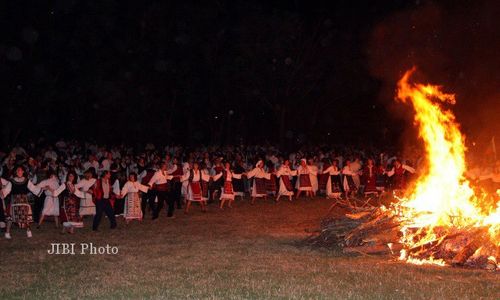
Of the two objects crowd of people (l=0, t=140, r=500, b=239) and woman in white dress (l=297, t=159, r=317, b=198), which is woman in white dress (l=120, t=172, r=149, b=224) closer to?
crowd of people (l=0, t=140, r=500, b=239)

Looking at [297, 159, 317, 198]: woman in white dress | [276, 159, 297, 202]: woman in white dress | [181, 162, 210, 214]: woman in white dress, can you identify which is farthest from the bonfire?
[297, 159, 317, 198]: woman in white dress

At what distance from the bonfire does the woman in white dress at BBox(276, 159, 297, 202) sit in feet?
24.1

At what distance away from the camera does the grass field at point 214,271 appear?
8.42 meters

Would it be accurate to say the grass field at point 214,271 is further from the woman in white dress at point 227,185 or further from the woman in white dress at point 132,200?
the woman in white dress at point 227,185

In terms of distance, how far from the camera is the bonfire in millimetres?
10367

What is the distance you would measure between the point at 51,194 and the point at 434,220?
824 cm

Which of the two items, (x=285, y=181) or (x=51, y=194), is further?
(x=285, y=181)

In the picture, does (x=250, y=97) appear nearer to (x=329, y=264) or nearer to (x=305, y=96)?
(x=305, y=96)

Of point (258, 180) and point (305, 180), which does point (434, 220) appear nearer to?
point (258, 180)

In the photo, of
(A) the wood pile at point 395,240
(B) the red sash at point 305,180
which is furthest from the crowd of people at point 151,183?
(A) the wood pile at point 395,240

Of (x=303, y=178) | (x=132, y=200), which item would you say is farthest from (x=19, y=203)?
(x=303, y=178)

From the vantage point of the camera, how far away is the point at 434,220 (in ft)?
37.4

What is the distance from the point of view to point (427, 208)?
12281 mm

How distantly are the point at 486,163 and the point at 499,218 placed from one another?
9460 mm
